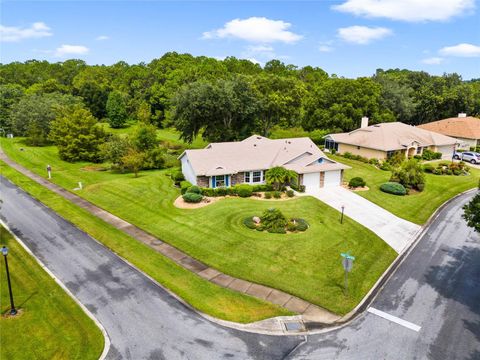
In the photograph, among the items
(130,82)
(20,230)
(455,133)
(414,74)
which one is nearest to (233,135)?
(20,230)

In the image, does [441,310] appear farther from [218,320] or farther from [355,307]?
[218,320]

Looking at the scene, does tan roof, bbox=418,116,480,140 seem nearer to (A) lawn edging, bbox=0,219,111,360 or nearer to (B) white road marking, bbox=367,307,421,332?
(B) white road marking, bbox=367,307,421,332

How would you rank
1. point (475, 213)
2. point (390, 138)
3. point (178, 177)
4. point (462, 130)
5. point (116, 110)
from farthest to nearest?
point (116, 110) → point (462, 130) → point (390, 138) → point (178, 177) → point (475, 213)

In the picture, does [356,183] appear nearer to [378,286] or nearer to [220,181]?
[220,181]

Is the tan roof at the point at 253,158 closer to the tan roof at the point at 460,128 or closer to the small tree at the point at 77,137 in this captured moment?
the small tree at the point at 77,137

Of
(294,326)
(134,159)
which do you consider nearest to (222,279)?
(294,326)

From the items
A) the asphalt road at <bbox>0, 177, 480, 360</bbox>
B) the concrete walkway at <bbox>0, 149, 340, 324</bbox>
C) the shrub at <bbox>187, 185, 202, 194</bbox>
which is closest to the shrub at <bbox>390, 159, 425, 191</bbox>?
the asphalt road at <bbox>0, 177, 480, 360</bbox>

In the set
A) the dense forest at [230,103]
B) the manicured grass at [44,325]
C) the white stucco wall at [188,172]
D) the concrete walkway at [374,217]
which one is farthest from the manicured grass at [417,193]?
the manicured grass at [44,325]
